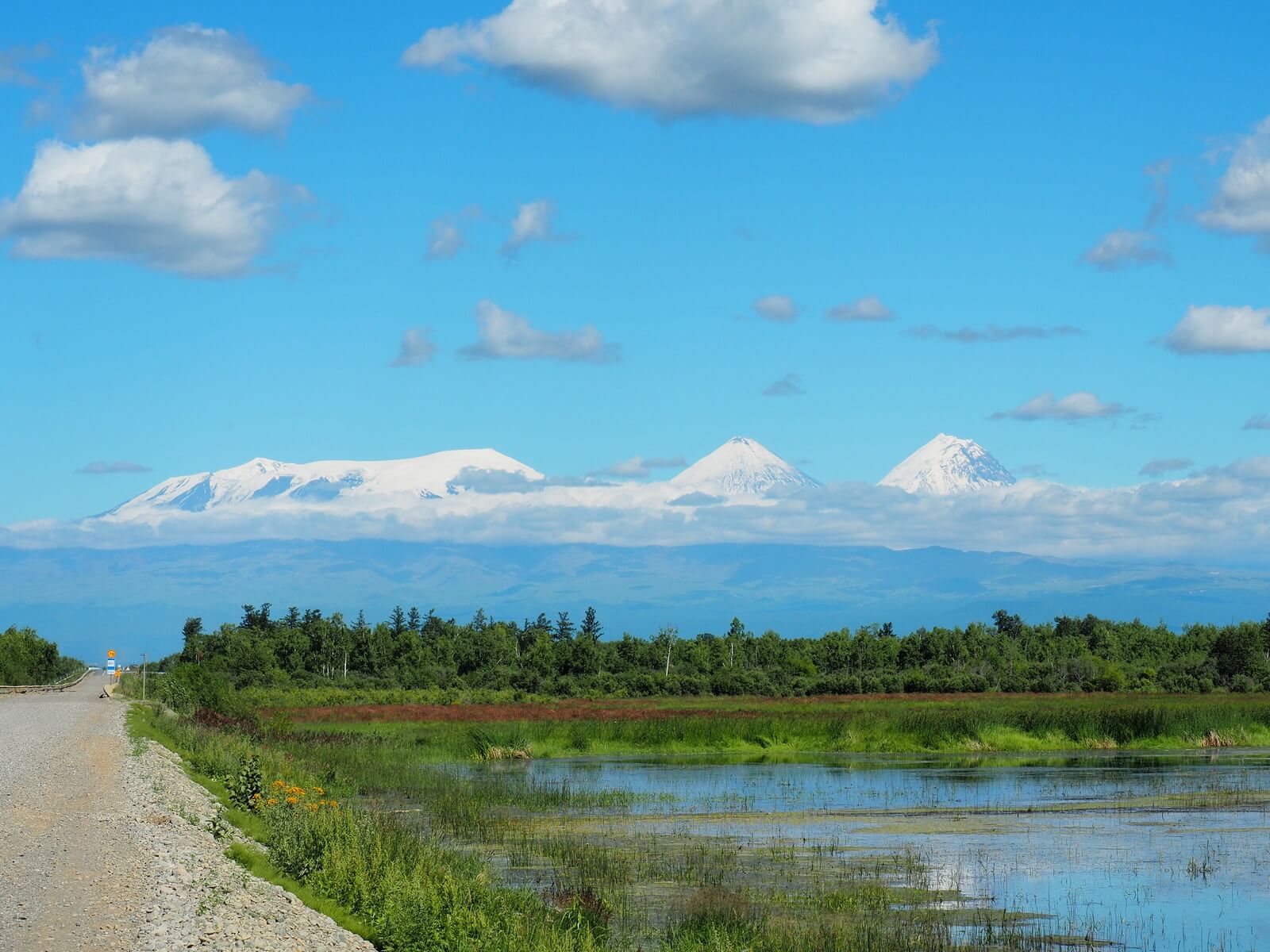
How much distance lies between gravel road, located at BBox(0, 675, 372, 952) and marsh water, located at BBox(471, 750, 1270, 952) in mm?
6112

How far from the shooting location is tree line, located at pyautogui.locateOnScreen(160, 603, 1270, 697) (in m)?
98.4

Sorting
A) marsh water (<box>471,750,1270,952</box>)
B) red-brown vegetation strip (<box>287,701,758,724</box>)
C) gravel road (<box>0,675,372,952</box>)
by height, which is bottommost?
red-brown vegetation strip (<box>287,701,758,724</box>)

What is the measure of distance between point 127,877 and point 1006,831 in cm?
1910

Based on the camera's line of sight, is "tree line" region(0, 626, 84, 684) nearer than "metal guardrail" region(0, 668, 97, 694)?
No

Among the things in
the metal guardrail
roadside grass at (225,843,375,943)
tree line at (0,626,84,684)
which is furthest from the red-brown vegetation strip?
tree line at (0,626,84,684)

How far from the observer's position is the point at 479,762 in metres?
52.3

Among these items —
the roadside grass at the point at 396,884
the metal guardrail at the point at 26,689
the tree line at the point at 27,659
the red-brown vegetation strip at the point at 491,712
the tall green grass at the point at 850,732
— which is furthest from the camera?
the tree line at the point at 27,659

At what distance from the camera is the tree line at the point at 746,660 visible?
98375 mm

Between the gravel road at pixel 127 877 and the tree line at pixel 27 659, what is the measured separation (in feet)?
326

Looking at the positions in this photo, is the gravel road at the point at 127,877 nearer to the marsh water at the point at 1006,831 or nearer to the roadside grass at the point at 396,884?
the roadside grass at the point at 396,884

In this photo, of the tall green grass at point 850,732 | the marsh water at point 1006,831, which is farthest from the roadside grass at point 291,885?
the tall green grass at point 850,732

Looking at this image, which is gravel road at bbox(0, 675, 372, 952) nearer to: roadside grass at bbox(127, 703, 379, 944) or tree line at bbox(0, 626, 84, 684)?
roadside grass at bbox(127, 703, 379, 944)

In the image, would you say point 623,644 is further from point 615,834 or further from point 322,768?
point 615,834

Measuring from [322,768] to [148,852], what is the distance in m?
16.9
